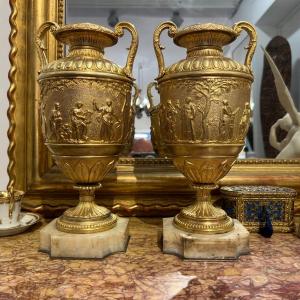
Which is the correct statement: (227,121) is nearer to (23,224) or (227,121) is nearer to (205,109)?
(205,109)

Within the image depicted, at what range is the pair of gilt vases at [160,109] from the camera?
750 millimetres

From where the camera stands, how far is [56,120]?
758 millimetres

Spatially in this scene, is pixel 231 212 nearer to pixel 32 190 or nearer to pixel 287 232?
pixel 287 232

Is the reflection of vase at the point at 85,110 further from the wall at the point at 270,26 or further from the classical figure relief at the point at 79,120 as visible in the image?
the wall at the point at 270,26

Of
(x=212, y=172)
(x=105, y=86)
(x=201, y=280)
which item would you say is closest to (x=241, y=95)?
(x=212, y=172)

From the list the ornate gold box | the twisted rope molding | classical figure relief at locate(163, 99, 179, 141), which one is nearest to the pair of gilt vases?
classical figure relief at locate(163, 99, 179, 141)

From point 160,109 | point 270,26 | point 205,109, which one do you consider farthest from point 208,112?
point 270,26

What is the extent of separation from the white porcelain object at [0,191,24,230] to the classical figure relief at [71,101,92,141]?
0.31 metres

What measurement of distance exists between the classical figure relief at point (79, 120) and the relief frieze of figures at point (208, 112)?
0.20 m

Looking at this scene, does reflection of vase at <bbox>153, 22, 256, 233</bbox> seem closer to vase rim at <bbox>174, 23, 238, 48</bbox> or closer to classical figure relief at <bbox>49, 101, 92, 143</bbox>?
vase rim at <bbox>174, 23, 238, 48</bbox>

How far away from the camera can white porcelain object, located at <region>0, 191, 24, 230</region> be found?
91cm

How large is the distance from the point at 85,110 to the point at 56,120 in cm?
7

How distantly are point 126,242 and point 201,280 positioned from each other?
236mm

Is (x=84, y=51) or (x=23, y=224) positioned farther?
(x=23, y=224)
